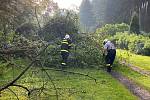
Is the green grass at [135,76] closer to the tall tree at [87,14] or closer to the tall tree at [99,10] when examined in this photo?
the tall tree at [99,10]

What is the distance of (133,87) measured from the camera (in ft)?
48.9

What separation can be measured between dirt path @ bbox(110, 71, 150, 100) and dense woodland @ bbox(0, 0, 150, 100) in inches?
14.0

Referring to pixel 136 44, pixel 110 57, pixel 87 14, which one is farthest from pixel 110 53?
pixel 87 14

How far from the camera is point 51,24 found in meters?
22.0

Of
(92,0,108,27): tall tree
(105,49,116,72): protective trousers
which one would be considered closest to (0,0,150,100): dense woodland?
(105,49,116,72): protective trousers

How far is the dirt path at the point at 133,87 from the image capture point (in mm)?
13406

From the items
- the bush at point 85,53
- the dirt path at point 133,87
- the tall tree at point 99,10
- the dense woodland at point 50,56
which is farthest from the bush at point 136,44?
the tall tree at point 99,10

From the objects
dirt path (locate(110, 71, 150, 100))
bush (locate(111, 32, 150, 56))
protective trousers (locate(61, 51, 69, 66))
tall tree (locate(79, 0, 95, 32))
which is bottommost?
dirt path (locate(110, 71, 150, 100))

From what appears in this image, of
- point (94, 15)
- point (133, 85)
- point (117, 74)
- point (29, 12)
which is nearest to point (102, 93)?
point (133, 85)

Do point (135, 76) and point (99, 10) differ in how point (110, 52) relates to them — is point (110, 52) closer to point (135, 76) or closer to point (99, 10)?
point (135, 76)

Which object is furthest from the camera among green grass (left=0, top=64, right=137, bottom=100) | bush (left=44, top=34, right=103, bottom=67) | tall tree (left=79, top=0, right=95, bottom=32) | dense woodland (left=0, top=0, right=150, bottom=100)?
tall tree (left=79, top=0, right=95, bottom=32)

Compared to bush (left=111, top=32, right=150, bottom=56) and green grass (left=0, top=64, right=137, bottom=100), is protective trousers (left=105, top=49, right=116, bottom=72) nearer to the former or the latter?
green grass (left=0, top=64, right=137, bottom=100)

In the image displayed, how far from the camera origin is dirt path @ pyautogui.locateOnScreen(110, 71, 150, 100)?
13.4 meters

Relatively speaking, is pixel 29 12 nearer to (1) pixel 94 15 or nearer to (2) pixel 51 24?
(2) pixel 51 24
